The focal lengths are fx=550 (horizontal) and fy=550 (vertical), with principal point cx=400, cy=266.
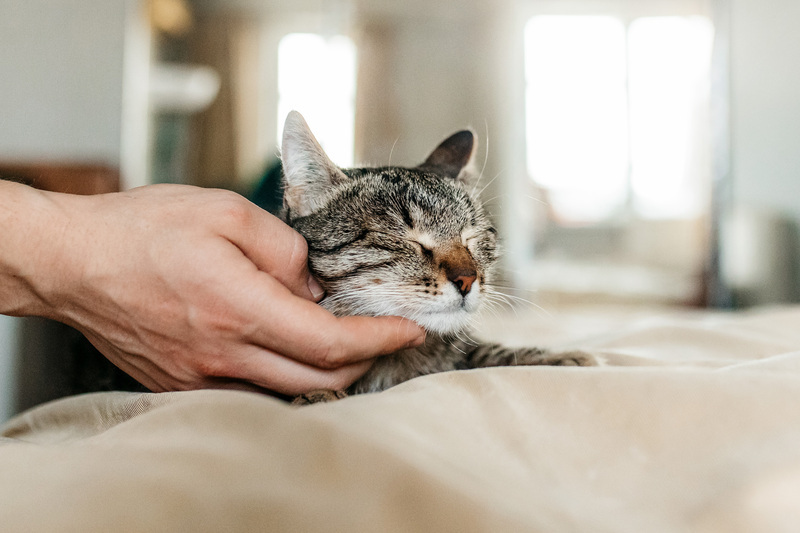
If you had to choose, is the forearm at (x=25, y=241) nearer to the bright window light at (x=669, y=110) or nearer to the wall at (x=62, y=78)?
the wall at (x=62, y=78)

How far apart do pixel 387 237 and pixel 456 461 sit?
475mm

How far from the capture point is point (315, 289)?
0.80 meters

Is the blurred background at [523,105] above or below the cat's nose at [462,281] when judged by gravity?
above

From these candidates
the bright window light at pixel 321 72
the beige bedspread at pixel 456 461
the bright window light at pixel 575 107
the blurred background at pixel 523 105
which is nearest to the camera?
the beige bedspread at pixel 456 461

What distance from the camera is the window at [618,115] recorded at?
429cm

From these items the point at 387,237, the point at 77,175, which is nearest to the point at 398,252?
the point at 387,237

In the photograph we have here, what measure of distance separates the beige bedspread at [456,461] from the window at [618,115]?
398 centimetres

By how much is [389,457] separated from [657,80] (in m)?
4.78

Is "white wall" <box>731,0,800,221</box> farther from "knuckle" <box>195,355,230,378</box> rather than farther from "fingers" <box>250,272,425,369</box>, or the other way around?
"knuckle" <box>195,355,230,378</box>

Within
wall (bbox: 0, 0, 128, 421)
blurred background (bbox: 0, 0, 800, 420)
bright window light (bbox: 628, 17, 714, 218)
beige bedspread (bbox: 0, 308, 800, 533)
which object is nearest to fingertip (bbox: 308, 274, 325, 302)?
beige bedspread (bbox: 0, 308, 800, 533)

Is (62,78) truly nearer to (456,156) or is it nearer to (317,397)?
(456,156)

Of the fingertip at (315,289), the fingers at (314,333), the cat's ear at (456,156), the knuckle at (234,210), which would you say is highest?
the cat's ear at (456,156)

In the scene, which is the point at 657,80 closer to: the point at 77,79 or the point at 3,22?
the point at 77,79

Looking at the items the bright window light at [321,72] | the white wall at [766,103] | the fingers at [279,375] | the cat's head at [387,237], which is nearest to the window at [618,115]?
the white wall at [766,103]
